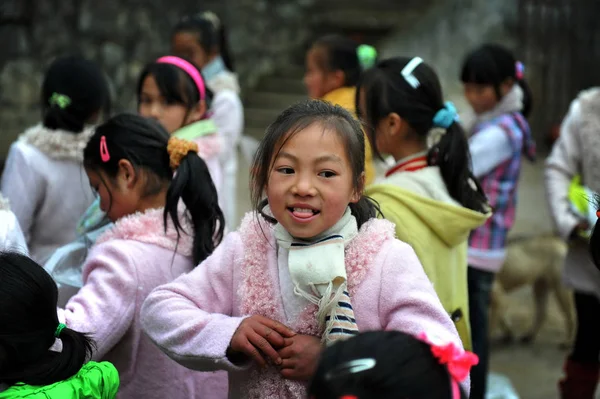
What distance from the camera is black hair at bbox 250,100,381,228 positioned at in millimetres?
2184

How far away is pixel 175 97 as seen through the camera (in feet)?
12.1

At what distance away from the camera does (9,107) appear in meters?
9.02

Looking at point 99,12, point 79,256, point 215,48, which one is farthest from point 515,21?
point 79,256

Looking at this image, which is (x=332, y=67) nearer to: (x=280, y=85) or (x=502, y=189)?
(x=502, y=189)

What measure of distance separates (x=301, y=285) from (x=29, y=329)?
2.06 ft

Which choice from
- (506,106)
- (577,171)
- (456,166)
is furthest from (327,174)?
(506,106)

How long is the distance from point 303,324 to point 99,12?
787 cm

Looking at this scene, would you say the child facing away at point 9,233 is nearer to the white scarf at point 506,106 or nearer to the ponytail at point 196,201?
the ponytail at point 196,201

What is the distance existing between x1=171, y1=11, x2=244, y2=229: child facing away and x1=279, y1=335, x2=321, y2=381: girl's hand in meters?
2.76

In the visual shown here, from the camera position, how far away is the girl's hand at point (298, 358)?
209cm

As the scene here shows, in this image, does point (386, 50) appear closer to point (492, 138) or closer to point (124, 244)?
point (492, 138)

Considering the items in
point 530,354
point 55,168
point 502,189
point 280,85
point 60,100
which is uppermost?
point 60,100

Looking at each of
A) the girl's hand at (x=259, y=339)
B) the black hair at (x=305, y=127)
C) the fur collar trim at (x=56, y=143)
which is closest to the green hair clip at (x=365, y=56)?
the fur collar trim at (x=56, y=143)

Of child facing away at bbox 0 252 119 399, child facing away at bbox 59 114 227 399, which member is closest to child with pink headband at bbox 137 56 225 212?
child facing away at bbox 59 114 227 399
